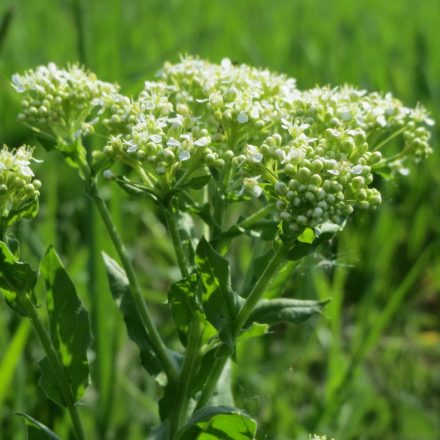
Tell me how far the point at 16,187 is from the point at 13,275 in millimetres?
266

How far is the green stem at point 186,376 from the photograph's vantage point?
2742mm

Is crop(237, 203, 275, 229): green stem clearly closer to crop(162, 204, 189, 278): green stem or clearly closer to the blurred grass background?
crop(162, 204, 189, 278): green stem

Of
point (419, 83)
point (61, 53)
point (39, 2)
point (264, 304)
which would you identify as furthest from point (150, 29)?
point (264, 304)

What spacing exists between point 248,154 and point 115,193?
5.31 ft

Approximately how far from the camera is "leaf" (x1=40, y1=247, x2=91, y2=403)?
2.68 meters

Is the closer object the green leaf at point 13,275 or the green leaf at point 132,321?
the green leaf at point 13,275

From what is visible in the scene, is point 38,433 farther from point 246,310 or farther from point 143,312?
point 246,310

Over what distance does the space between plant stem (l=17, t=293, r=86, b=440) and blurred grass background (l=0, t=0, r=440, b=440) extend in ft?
1.95

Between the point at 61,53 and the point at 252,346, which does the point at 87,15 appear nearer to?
the point at 252,346

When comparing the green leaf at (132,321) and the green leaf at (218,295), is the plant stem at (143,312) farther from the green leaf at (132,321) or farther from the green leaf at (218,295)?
the green leaf at (218,295)

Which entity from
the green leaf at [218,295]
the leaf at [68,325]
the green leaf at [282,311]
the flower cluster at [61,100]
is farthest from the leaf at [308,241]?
the flower cluster at [61,100]

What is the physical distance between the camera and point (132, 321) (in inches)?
112

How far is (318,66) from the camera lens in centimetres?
701

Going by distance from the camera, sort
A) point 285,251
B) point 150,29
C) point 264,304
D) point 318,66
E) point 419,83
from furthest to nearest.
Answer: point 150,29, point 318,66, point 419,83, point 264,304, point 285,251
